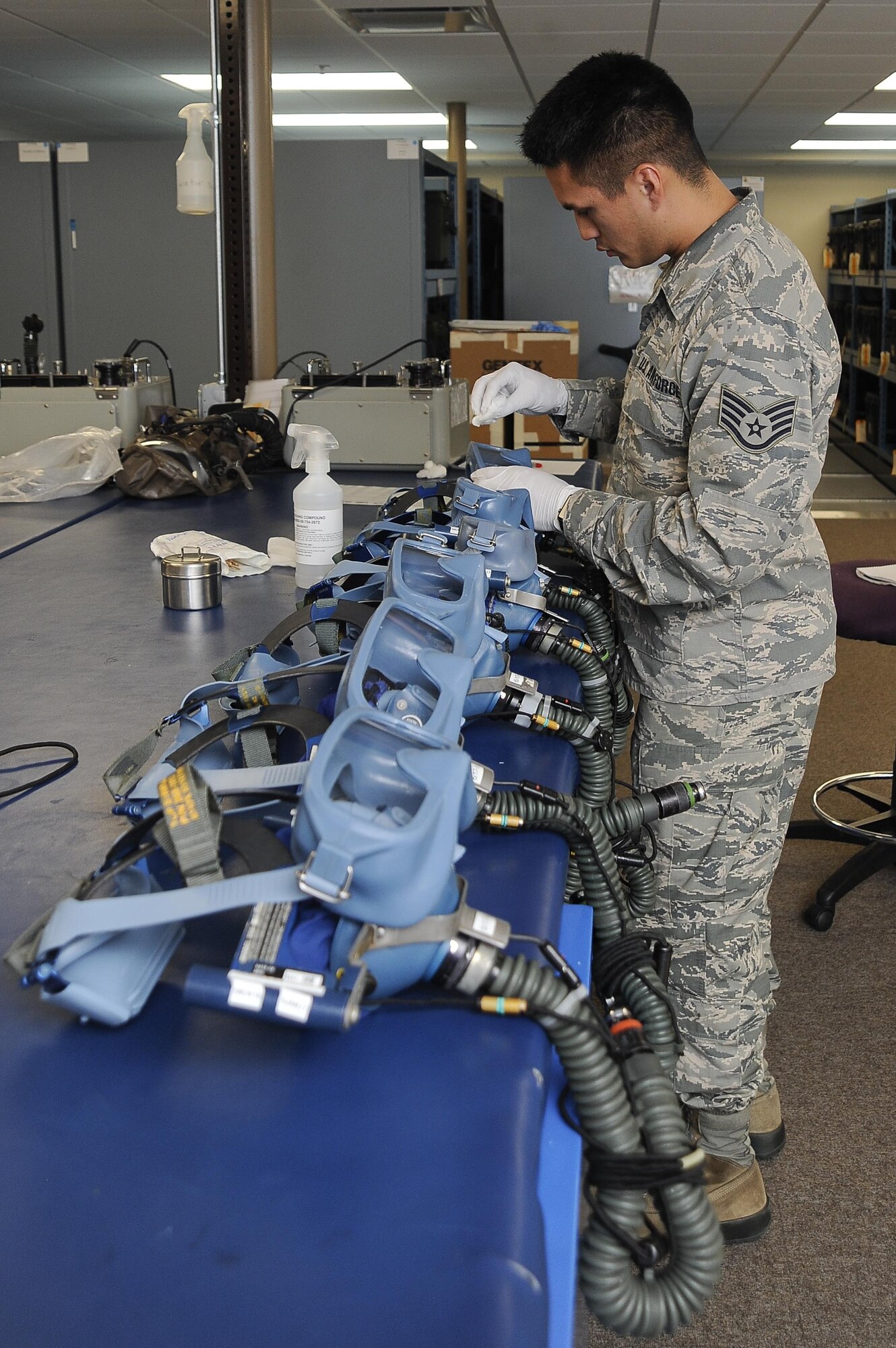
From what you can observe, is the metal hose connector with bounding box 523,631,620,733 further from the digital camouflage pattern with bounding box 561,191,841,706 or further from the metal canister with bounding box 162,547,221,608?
the metal canister with bounding box 162,547,221,608

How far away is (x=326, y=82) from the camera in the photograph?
24.8 feet

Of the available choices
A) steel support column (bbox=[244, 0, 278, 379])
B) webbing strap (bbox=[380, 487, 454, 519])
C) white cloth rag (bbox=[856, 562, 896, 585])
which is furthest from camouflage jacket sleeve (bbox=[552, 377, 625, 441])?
steel support column (bbox=[244, 0, 278, 379])

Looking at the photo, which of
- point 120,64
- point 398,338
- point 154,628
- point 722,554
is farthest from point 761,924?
point 120,64

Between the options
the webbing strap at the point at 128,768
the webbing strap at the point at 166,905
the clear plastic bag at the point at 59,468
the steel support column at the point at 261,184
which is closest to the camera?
the webbing strap at the point at 166,905

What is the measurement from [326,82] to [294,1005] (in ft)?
26.5

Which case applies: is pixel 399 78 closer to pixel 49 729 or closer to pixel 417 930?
pixel 49 729

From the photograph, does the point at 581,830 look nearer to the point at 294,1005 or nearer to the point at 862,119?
the point at 294,1005

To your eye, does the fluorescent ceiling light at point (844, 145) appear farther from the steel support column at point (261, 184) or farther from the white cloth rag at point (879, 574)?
the white cloth rag at point (879, 574)

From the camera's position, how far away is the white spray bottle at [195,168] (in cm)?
283

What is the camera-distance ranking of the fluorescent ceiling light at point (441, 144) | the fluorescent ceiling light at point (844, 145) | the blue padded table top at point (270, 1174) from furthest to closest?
the fluorescent ceiling light at point (441, 144)
the fluorescent ceiling light at point (844, 145)
the blue padded table top at point (270, 1174)

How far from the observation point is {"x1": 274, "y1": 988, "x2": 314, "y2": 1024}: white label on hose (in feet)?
2.01

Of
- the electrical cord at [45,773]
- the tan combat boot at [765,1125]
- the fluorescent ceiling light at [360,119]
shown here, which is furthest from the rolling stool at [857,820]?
the fluorescent ceiling light at [360,119]

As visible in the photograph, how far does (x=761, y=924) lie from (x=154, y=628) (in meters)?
0.94

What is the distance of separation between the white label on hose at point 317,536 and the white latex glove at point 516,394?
306mm
